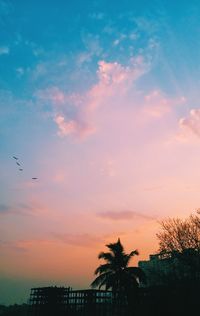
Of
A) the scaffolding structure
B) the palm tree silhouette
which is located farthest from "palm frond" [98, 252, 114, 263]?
the scaffolding structure

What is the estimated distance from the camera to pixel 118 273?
3262cm

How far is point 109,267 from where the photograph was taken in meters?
33.0

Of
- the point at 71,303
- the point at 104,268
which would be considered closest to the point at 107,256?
the point at 104,268

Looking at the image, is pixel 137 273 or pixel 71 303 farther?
pixel 137 273

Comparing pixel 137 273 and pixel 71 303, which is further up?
pixel 137 273

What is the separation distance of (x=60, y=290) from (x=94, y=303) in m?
3.78

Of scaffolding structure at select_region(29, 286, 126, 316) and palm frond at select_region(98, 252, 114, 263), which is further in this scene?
palm frond at select_region(98, 252, 114, 263)

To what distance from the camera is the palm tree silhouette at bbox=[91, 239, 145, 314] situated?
103 ft

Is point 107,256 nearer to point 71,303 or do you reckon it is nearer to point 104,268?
point 104,268

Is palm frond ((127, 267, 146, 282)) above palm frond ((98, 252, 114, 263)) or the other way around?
the other way around

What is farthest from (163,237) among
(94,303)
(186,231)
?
(94,303)

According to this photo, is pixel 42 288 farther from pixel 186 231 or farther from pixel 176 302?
pixel 186 231

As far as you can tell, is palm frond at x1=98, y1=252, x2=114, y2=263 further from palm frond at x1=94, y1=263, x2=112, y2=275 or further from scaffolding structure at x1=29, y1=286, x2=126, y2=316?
scaffolding structure at x1=29, y1=286, x2=126, y2=316

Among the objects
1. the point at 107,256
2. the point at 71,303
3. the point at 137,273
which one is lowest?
the point at 71,303
